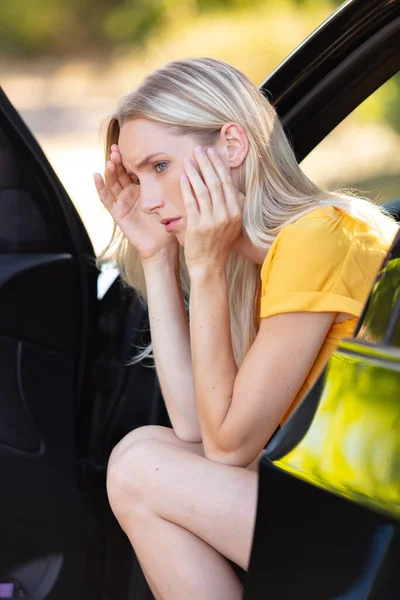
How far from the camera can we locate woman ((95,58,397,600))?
66.9 inches

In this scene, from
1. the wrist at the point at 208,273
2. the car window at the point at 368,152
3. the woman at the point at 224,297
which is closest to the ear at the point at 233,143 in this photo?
the woman at the point at 224,297

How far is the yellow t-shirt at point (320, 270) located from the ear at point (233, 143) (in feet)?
0.65

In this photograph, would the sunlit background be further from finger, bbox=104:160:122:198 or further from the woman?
the woman

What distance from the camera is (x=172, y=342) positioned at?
2.17 metres

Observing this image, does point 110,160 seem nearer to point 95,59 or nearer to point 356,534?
point 356,534

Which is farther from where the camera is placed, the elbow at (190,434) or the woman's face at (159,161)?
the elbow at (190,434)

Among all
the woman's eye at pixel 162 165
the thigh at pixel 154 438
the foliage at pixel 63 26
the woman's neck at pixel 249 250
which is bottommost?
the thigh at pixel 154 438

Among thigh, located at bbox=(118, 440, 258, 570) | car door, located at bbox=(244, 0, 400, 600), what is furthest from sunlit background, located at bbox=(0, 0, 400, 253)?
car door, located at bbox=(244, 0, 400, 600)

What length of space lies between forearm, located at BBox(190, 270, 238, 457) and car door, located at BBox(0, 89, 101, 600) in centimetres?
41

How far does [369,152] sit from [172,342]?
→ 310 inches

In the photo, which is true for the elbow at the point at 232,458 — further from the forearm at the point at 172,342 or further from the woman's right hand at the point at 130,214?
the woman's right hand at the point at 130,214

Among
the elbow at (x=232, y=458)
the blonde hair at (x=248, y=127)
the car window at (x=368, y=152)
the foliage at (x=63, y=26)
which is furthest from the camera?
the foliage at (x=63, y=26)

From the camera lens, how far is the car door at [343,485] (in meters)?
1.10

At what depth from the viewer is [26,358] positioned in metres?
2.13
